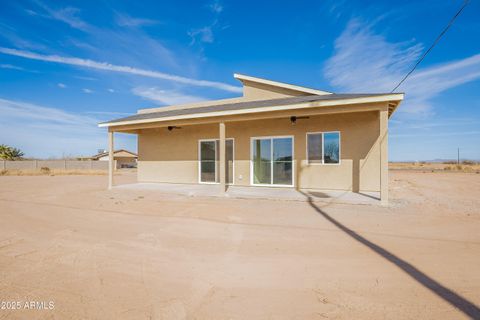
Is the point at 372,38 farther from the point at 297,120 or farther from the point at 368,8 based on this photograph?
the point at 297,120

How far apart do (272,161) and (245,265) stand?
6945mm

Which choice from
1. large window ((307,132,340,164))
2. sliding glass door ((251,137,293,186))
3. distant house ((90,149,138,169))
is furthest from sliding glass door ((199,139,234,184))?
distant house ((90,149,138,169))

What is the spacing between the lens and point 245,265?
126 inches

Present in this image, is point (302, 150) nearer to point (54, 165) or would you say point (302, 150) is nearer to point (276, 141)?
point (276, 141)

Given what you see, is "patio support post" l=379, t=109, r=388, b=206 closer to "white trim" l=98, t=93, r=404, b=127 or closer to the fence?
"white trim" l=98, t=93, r=404, b=127

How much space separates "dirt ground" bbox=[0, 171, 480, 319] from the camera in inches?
89.4

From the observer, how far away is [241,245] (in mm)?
3980

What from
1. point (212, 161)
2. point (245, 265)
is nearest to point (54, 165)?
point (212, 161)

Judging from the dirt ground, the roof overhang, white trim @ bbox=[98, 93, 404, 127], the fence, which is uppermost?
the roof overhang

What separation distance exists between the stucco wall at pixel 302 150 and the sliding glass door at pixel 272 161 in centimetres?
25

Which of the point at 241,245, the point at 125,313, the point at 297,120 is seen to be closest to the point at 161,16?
the point at 297,120

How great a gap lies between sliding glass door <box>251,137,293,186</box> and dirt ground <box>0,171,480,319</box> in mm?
3653

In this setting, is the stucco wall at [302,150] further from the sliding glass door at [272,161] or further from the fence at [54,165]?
the fence at [54,165]

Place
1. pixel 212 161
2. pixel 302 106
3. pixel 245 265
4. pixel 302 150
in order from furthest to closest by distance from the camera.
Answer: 1. pixel 212 161
2. pixel 302 150
3. pixel 302 106
4. pixel 245 265
